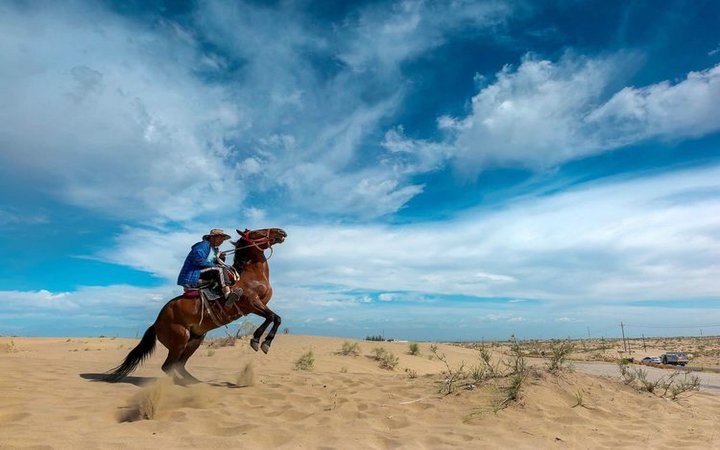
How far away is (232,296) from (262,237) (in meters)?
1.37

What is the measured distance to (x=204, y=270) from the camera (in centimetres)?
820

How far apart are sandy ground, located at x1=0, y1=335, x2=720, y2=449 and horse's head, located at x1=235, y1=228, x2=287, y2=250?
2390 millimetres

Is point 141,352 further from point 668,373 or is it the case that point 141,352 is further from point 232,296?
point 668,373

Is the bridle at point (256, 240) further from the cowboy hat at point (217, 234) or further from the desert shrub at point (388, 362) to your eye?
the desert shrub at point (388, 362)

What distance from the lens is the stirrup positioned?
7.90 m

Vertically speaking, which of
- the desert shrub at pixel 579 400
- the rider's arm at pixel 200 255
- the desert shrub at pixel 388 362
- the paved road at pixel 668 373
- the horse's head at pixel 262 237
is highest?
the horse's head at pixel 262 237

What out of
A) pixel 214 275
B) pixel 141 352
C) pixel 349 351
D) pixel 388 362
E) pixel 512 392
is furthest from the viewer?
pixel 349 351

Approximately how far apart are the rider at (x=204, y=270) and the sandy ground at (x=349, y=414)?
1562 mm

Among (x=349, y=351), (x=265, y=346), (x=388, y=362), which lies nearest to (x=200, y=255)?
(x=265, y=346)

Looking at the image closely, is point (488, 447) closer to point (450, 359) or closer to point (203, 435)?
point (203, 435)

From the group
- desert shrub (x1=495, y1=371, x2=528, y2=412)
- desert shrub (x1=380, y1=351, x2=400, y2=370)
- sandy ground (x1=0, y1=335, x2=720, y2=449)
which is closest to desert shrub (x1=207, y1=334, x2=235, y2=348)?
desert shrub (x1=380, y1=351, x2=400, y2=370)

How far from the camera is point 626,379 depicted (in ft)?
26.2

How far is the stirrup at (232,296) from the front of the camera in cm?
790

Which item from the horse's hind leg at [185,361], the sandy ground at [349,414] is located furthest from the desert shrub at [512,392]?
the horse's hind leg at [185,361]
